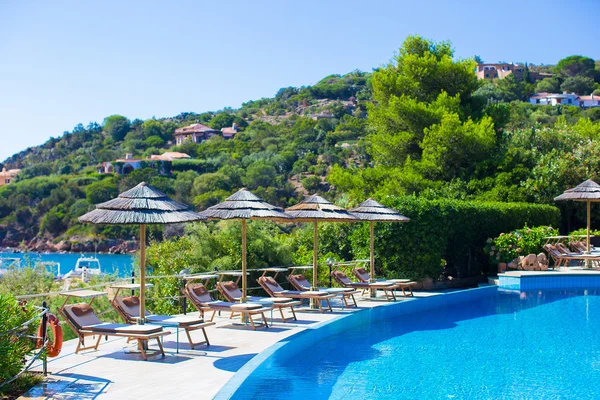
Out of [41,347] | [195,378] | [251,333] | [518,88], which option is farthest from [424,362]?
[518,88]

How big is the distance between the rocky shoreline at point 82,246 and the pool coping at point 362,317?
57746 millimetres

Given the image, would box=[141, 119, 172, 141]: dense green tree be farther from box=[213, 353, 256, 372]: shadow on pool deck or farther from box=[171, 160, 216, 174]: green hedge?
box=[213, 353, 256, 372]: shadow on pool deck

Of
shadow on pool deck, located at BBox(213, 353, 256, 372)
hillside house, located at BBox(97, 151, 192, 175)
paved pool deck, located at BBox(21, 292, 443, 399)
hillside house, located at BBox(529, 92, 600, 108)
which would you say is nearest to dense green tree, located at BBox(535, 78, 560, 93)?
hillside house, located at BBox(529, 92, 600, 108)

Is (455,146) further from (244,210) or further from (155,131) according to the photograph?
(155,131)

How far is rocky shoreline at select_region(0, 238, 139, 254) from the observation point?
228 feet

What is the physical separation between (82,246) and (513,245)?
64730mm

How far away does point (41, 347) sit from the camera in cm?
605

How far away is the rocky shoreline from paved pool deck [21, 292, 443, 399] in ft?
201

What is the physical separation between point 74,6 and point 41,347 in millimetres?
18457

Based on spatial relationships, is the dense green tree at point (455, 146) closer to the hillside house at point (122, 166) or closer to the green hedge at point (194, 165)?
the green hedge at point (194, 165)

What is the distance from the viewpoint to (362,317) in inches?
450

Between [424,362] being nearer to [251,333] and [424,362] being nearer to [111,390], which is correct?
[251,333]

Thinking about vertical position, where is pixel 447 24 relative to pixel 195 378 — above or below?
above

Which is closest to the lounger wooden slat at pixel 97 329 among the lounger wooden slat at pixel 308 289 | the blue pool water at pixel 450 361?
the blue pool water at pixel 450 361
